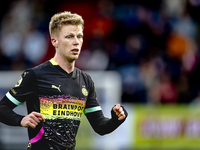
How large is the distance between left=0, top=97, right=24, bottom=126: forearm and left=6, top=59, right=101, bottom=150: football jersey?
8 centimetres

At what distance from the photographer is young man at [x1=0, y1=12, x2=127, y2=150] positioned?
443 centimetres

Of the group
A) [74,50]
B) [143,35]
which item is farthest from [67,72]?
[143,35]

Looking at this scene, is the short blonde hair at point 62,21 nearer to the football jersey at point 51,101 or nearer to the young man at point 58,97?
the young man at point 58,97

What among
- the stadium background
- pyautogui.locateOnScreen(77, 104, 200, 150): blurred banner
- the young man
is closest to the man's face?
the young man

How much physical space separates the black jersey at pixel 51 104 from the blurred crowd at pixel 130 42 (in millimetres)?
6585

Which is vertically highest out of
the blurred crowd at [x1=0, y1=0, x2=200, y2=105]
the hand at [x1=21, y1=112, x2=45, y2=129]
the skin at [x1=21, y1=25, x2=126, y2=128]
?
the blurred crowd at [x1=0, y1=0, x2=200, y2=105]

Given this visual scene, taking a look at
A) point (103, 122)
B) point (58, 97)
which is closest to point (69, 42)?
point (58, 97)

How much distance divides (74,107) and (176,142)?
265 inches

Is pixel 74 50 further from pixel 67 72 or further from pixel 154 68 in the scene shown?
pixel 154 68

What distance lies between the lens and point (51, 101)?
4531 mm

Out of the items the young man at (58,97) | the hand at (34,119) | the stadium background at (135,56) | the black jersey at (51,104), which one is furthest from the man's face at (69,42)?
the stadium background at (135,56)

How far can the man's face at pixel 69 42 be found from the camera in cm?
460

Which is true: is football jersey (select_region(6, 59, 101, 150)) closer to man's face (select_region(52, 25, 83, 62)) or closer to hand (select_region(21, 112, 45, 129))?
man's face (select_region(52, 25, 83, 62))

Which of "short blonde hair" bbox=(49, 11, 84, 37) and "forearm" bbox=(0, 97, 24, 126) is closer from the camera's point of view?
"forearm" bbox=(0, 97, 24, 126)
